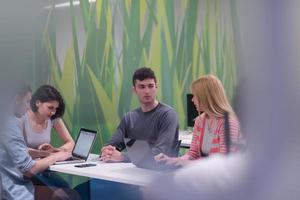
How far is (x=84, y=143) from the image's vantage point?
2.50 m

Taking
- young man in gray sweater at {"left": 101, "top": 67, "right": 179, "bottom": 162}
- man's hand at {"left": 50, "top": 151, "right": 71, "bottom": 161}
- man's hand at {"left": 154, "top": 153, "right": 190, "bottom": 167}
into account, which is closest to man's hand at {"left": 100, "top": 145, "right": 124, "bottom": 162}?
young man in gray sweater at {"left": 101, "top": 67, "right": 179, "bottom": 162}

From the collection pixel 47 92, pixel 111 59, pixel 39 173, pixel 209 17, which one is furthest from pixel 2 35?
pixel 209 17

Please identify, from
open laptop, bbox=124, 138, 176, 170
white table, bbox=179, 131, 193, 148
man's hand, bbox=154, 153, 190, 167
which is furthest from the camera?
white table, bbox=179, 131, 193, 148

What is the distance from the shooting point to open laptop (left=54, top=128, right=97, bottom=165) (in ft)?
8.07

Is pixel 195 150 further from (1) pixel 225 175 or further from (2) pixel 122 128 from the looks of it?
(1) pixel 225 175

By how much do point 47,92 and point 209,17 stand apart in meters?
2.16

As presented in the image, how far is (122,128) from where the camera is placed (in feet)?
8.76

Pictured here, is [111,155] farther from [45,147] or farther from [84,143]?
[45,147]

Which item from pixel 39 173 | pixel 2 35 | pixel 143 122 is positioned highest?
pixel 2 35

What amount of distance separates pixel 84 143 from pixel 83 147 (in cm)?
2

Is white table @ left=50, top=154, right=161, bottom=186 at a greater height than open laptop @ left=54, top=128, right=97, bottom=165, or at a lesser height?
lesser

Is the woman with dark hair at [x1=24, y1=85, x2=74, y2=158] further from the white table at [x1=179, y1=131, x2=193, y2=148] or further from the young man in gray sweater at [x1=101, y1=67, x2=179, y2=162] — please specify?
the white table at [x1=179, y1=131, x2=193, y2=148]

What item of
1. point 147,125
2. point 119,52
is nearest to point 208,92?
point 147,125

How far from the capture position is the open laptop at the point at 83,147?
8.07ft
